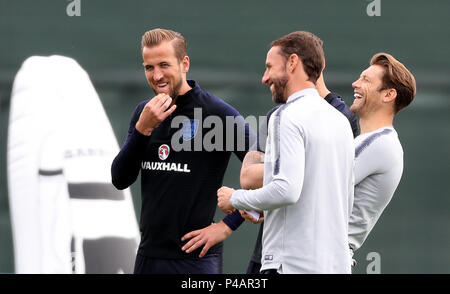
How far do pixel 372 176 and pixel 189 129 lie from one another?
0.80 metres

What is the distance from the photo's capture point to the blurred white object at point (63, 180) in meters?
4.29

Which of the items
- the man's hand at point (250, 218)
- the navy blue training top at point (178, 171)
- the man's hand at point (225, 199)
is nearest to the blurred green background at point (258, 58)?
the navy blue training top at point (178, 171)

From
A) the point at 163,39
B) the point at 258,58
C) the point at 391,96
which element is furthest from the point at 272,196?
the point at 258,58

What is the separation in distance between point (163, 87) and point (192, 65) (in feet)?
4.05

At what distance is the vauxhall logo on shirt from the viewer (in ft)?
10.1

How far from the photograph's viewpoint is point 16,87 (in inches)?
171

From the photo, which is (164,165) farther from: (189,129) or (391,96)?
(391,96)

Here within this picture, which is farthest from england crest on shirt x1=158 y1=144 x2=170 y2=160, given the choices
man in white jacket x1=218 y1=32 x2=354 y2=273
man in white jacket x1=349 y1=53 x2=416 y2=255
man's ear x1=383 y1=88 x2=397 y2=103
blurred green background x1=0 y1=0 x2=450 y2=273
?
blurred green background x1=0 y1=0 x2=450 y2=273

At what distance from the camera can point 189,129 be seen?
10.3ft

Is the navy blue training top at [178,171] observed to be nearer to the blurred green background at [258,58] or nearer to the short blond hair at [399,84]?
the short blond hair at [399,84]

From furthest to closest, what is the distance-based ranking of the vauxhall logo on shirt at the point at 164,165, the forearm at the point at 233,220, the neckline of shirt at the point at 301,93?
1. the forearm at the point at 233,220
2. the vauxhall logo on shirt at the point at 164,165
3. the neckline of shirt at the point at 301,93

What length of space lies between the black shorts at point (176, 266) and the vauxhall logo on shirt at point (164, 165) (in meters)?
0.38

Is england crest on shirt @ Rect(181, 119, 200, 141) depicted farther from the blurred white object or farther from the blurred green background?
the blurred white object
